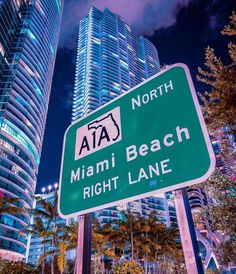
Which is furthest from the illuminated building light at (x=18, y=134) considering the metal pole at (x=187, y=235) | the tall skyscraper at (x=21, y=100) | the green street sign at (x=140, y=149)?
the metal pole at (x=187, y=235)

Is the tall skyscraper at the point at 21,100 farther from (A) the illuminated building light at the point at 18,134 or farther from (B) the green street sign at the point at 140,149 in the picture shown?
(B) the green street sign at the point at 140,149

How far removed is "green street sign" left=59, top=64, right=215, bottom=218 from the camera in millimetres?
1546

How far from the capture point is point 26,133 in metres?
74.1

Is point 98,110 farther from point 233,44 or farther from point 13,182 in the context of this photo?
point 13,182

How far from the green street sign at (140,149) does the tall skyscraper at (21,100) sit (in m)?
62.3

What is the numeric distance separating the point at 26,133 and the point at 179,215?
77.9 meters

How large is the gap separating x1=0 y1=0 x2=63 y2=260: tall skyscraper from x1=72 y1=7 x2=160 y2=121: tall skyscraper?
91.7 ft

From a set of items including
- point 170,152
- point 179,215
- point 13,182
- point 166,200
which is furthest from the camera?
point 166,200

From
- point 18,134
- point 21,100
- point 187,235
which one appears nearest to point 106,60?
point 21,100

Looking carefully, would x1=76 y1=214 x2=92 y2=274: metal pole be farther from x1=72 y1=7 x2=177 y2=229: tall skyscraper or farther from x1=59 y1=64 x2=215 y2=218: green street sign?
x1=72 y1=7 x2=177 y2=229: tall skyscraper

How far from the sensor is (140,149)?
1.81 m

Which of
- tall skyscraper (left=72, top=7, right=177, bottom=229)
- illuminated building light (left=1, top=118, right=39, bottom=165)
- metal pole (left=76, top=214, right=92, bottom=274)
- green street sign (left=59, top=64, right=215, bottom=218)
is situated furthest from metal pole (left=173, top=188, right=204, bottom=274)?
tall skyscraper (left=72, top=7, right=177, bottom=229)

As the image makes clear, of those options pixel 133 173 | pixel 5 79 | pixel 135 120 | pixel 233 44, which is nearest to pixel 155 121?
pixel 135 120

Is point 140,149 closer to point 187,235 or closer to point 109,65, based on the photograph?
point 187,235
